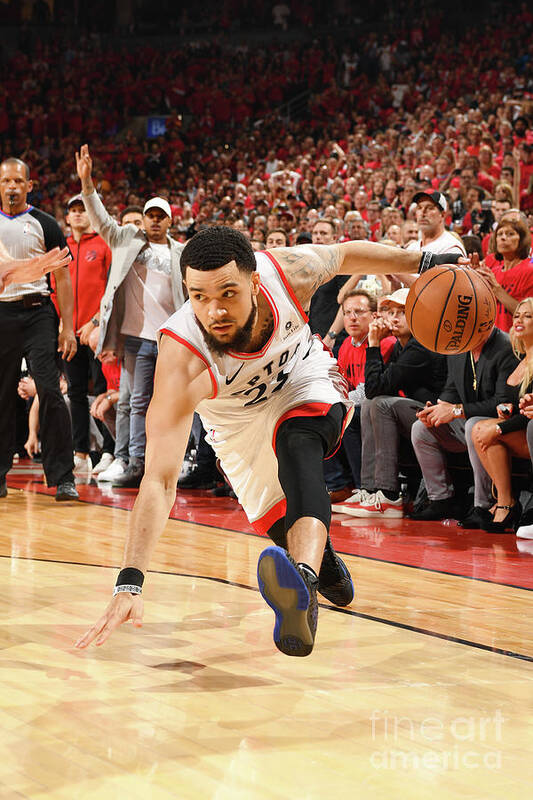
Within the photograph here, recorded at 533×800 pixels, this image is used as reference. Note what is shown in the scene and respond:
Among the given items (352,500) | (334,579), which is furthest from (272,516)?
(352,500)

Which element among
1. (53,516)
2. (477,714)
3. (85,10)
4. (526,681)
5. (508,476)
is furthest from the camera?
(85,10)

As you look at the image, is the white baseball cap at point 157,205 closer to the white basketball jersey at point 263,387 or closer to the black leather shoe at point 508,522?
the black leather shoe at point 508,522

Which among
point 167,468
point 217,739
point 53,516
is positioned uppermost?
point 167,468

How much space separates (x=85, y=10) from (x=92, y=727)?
28.3 meters

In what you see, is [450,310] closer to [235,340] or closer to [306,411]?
[306,411]

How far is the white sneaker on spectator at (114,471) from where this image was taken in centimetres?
809

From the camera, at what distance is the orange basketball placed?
375 cm

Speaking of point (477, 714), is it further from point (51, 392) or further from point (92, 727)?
point (51, 392)

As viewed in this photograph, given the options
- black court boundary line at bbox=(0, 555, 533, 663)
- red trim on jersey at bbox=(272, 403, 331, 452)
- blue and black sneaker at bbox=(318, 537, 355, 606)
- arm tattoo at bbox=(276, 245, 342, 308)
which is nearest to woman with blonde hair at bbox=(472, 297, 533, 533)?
black court boundary line at bbox=(0, 555, 533, 663)

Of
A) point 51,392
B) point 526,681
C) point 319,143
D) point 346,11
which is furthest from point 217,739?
point 346,11

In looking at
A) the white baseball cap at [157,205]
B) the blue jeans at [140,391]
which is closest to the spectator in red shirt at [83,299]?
the blue jeans at [140,391]

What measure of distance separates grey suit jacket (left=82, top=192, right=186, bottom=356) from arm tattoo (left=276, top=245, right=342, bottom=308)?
13.8 ft

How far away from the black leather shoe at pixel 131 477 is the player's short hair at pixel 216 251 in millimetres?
4852

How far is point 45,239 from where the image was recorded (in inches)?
268
